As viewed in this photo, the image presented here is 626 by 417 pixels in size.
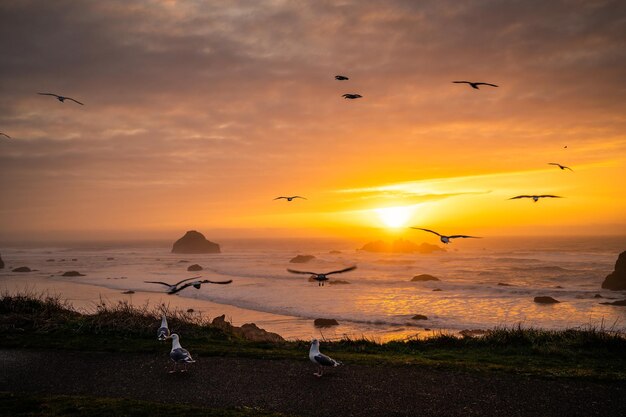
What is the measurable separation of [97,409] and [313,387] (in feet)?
15.7

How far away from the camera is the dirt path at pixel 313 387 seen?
906 cm

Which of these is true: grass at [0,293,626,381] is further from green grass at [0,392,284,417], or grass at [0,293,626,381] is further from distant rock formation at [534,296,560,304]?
distant rock formation at [534,296,560,304]

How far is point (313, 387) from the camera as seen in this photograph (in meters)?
10.3

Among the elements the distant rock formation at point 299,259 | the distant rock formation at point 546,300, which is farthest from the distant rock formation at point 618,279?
the distant rock formation at point 299,259

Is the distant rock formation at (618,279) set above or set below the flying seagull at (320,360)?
below

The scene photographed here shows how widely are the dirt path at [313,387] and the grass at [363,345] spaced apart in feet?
2.47

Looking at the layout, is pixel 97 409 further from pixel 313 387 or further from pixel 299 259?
pixel 299 259

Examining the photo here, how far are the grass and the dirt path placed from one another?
0.75 m

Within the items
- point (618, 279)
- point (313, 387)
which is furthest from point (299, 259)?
point (313, 387)

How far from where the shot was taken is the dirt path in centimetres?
906

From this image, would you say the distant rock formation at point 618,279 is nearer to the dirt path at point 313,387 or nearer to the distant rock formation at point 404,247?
the dirt path at point 313,387

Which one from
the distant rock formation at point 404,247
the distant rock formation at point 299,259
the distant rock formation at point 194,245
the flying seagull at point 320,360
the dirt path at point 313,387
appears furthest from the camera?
the distant rock formation at point 194,245

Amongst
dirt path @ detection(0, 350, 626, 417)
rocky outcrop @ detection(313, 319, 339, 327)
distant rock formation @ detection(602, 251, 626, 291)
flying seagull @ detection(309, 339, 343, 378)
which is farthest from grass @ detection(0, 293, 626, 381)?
distant rock formation @ detection(602, 251, 626, 291)

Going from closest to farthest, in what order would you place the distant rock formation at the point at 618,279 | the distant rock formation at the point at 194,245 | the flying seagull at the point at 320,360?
the flying seagull at the point at 320,360 → the distant rock formation at the point at 618,279 → the distant rock formation at the point at 194,245
